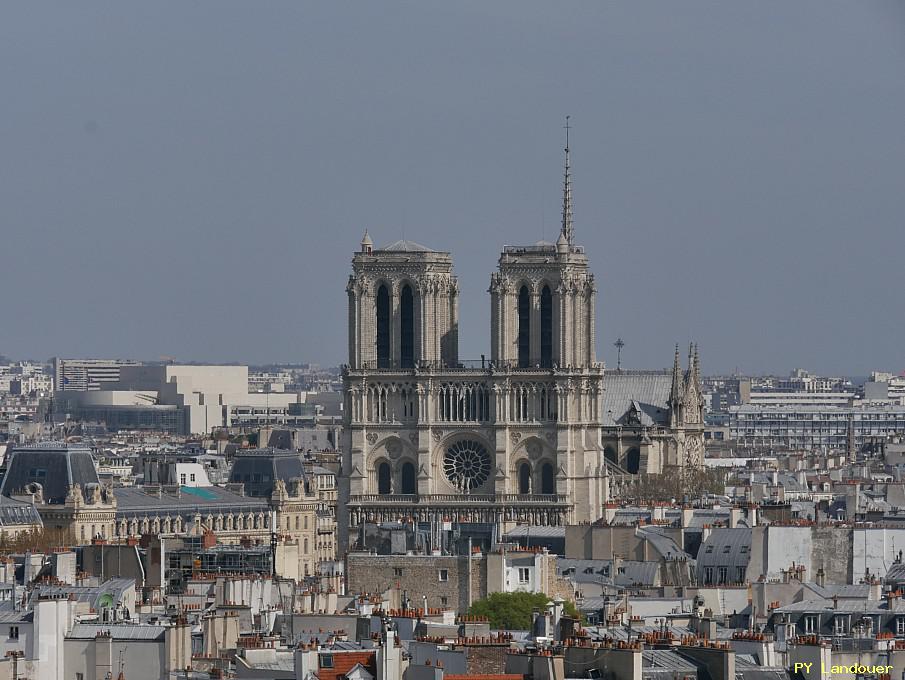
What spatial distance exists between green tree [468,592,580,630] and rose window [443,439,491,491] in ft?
229

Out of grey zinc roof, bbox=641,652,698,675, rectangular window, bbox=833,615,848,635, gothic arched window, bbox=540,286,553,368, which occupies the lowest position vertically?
grey zinc roof, bbox=641,652,698,675

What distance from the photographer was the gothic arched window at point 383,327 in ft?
507

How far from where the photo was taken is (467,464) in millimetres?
156625

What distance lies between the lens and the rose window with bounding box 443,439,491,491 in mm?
156375

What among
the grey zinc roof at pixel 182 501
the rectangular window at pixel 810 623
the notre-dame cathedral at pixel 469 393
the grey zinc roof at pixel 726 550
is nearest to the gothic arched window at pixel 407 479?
the notre-dame cathedral at pixel 469 393

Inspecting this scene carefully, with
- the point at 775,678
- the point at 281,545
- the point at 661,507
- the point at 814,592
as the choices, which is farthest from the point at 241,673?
the point at 661,507

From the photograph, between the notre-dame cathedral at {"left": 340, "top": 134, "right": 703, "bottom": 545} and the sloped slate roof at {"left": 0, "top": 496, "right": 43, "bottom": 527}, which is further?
the notre-dame cathedral at {"left": 340, "top": 134, "right": 703, "bottom": 545}

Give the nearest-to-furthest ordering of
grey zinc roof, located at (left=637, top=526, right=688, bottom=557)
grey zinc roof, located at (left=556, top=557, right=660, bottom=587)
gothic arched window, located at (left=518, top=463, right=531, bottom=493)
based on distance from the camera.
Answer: grey zinc roof, located at (left=556, top=557, right=660, bottom=587)
grey zinc roof, located at (left=637, top=526, right=688, bottom=557)
gothic arched window, located at (left=518, top=463, right=531, bottom=493)

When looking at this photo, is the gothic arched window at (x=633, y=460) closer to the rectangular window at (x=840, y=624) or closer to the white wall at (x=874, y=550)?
the white wall at (x=874, y=550)

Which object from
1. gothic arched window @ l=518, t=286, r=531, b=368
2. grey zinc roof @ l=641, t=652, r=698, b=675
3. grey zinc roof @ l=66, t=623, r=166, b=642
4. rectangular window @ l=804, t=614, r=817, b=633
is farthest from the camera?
gothic arched window @ l=518, t=286, r=531, b=368

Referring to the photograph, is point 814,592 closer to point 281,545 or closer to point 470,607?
point 470,607

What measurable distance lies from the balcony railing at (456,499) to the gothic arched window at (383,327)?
491 centimetres

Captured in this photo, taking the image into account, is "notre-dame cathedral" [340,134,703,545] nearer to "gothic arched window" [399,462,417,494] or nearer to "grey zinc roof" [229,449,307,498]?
"gothic arched window" [399,462,417,494]

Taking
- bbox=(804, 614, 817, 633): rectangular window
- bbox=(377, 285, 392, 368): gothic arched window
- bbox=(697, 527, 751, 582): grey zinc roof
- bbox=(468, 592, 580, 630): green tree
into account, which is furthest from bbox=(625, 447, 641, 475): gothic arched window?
bbox=(804, 614, 817, 633): rectangular window
